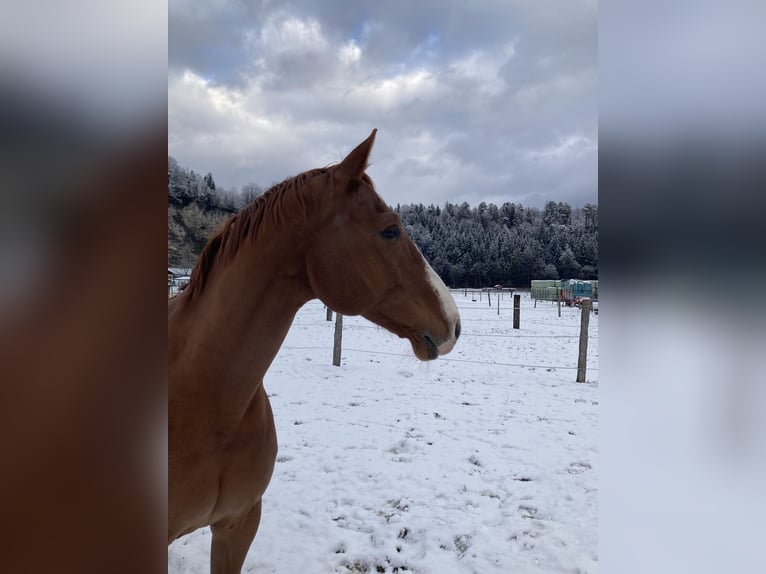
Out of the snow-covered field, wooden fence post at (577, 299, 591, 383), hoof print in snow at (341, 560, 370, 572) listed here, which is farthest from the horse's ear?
wooden fence post at (577, 299, 591, 383)

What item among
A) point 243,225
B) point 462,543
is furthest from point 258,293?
point 462,543

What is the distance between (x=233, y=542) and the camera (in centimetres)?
134

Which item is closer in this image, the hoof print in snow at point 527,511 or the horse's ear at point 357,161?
the horse's ear at point 357,161

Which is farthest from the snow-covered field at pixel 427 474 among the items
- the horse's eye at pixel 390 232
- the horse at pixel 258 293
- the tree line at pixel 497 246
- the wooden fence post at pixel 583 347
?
the tree line at pixel 497 246

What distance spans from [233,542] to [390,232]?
1175 mm

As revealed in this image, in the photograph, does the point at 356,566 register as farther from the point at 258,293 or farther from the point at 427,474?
the point at 258,293

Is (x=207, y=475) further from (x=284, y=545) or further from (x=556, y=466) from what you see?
(x=556, y=466)

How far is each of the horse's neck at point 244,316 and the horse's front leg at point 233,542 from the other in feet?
1.80

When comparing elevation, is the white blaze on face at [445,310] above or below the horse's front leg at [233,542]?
above

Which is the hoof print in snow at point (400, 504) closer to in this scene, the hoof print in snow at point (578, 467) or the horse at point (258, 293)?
the hoof print in snow at point (578, 467)

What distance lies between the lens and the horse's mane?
109cm

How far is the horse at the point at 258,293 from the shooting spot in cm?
106
